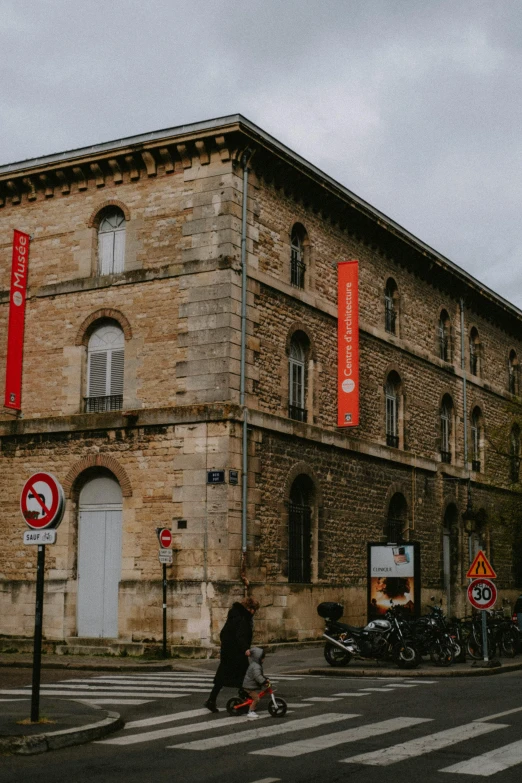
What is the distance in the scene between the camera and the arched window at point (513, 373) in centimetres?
3912

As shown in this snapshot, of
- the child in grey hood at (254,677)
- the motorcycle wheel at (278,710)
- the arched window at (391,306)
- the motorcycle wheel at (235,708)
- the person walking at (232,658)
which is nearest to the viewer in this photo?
the motorcycle wheel at (278,710)

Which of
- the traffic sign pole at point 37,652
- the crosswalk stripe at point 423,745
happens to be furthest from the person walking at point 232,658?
→ the traffic sign pole at point 37,652

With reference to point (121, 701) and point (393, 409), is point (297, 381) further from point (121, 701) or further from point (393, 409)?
point (121, 701)

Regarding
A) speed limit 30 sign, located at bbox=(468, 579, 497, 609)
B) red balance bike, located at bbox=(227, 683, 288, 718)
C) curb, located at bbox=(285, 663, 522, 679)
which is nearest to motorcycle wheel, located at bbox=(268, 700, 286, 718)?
red balance bike, located at bbox=(227, 683, 288, 718)

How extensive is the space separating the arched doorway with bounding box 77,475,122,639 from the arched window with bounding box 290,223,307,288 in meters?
6.60

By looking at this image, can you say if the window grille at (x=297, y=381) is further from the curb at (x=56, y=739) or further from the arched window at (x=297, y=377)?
the curb at (x=56, y=739)

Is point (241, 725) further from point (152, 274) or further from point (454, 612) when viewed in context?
point (454, 612)

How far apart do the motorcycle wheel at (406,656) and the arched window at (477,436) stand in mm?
16526

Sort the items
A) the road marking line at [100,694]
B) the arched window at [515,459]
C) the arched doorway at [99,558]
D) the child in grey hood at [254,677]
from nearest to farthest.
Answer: the child in grey hood at [254,677] → the road marking line at [100,694] → the arched doorway at [99,558] → the arched window at [515,459]

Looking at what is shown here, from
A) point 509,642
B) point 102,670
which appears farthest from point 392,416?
point 102,670

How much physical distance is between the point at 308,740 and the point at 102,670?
993 centimetres

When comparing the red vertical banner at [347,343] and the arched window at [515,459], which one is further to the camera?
the arched window at [515,459]

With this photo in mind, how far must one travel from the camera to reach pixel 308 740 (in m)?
9.82

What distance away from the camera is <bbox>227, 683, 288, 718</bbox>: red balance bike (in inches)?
459
